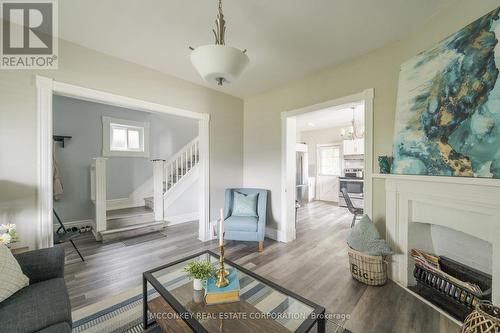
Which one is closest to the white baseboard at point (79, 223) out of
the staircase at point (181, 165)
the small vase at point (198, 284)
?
the staircase at point (181, 165)

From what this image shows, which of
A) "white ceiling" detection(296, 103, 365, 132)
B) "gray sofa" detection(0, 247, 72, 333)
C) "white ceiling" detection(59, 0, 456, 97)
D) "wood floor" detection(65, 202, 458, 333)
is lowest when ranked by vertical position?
"wood floor" detection(65, 202, 458, 333)

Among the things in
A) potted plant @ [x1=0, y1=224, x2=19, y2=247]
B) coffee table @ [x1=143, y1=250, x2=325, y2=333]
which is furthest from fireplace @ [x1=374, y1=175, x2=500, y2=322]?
potted plant @ [x1=0, y1=224, x2=19, y2=247]

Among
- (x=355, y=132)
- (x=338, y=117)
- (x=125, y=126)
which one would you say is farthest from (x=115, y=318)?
(x=355, y=132)

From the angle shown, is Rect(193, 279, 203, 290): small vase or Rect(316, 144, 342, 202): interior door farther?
Rect(316, 144, 342, 202): interior door

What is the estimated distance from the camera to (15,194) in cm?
196

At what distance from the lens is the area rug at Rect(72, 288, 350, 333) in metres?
1.58

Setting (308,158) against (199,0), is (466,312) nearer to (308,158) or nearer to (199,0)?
(199,0)

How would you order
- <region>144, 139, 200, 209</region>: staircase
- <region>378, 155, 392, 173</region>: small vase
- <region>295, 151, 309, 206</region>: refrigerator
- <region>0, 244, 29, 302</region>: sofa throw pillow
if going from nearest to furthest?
1. <region>0, 244, 29, 302</region>: sofa throw pillow
2. <region>378, 155, 392, 173</region>: small vase
3. <region>144, 139, 200, 209</region>: staircase
4. <region>295, 151, 309, 206</region>: refrigerator

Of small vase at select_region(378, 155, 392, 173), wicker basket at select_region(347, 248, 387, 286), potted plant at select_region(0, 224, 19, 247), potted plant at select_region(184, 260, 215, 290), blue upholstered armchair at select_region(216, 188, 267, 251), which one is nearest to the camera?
potted plant at select_region(184, 260, 215, 290)

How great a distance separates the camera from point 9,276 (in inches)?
52.2

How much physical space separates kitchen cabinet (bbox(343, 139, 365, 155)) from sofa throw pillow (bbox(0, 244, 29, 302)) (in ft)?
21.9

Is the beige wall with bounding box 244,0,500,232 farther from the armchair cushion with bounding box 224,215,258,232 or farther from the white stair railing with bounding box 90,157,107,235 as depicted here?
the white stair railing with bounding box 90,157,107,235

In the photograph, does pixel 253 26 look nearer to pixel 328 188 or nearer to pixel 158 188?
pixel 158 188

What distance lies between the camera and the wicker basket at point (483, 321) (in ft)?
3.64
